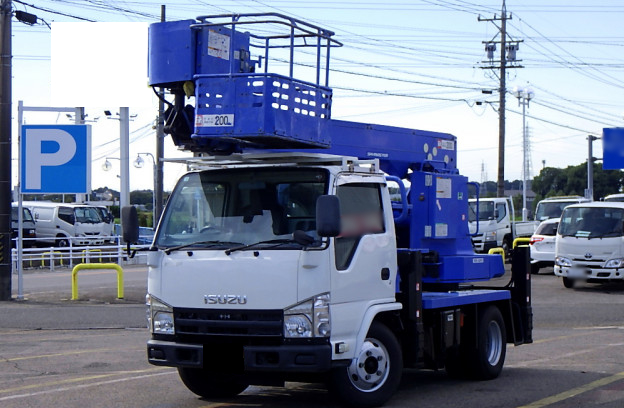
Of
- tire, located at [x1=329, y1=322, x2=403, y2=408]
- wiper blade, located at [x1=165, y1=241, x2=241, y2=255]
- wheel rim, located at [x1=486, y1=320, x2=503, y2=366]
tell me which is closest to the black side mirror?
wiper blade, located at [x1=165, y1=241, x2=241, y2=255]

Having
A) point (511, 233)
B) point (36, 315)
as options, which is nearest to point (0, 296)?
point (36, 315)

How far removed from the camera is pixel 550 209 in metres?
36.5

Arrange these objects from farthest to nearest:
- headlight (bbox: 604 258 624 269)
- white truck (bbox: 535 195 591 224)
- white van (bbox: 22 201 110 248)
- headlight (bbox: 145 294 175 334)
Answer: white van (bbox: 22 201 110 248)
white truck (bbox: 535 195 591 224)
headlight (bbox: 604 258 624 269)
headlight (bbox: 145 294 175 334)

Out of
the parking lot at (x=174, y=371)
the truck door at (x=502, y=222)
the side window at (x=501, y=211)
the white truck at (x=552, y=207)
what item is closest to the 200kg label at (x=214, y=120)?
the parking lot at (x=174, y=371)

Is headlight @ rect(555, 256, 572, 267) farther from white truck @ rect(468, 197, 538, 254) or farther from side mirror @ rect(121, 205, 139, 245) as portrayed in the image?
side mirror @ rect(121, 205, 139, 245)

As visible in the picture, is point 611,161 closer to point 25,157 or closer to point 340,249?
point 25,157

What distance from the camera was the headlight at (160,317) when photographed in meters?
8.47

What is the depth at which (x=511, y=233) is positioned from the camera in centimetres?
3578

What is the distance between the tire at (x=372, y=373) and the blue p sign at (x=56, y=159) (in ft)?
51.1

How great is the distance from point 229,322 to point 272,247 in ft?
2.49

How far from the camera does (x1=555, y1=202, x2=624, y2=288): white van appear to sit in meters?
23.6

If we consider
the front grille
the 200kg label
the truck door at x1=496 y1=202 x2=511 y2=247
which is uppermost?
the 200kg label

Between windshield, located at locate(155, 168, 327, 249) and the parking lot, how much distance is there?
177cm

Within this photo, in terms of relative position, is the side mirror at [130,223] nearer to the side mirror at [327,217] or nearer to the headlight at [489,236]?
the side mirror at [327,217]
